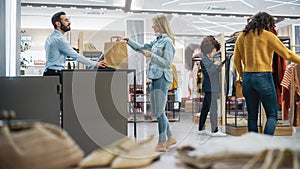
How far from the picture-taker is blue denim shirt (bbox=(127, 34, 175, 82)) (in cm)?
298

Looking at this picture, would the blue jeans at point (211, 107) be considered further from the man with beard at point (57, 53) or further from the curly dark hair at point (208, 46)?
the man with beard at point (57, 53)

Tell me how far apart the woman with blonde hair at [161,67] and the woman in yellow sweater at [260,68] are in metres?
0.70

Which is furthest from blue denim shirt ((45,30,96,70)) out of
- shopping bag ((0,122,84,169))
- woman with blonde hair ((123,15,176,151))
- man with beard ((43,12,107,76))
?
shopping bag ((0,122,84,169))

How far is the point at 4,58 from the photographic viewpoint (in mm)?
2746

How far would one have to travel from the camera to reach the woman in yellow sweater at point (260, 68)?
2.59 m

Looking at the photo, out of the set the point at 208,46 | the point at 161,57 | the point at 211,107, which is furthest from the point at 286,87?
the point at 161,57

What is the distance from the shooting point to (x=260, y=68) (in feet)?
8.71

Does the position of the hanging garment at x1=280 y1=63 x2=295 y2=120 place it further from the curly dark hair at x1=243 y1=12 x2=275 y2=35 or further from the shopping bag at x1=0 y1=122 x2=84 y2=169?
the shopping bag at x1=0 y1=122 x2=84 y2=169

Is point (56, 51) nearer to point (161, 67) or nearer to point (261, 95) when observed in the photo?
point (161, 67)

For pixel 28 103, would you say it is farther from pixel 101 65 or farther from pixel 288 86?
pixel 288 86

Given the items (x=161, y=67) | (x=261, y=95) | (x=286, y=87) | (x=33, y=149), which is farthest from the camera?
(x=286, y=87)

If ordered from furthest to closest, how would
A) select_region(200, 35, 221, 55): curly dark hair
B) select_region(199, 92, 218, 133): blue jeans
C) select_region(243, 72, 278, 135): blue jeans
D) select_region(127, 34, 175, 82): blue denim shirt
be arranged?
select_region(200, 35, 221, 55): curly dark hair
select_region(199, 92, 218, 133): blue jeans
select_region(127, 34, 175, 82): blue denim shirt
select_region(243, 72, 278, 135): blue jeans

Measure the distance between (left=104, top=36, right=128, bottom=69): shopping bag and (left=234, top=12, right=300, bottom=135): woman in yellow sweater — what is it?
106cm

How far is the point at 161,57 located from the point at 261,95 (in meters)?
0.97
